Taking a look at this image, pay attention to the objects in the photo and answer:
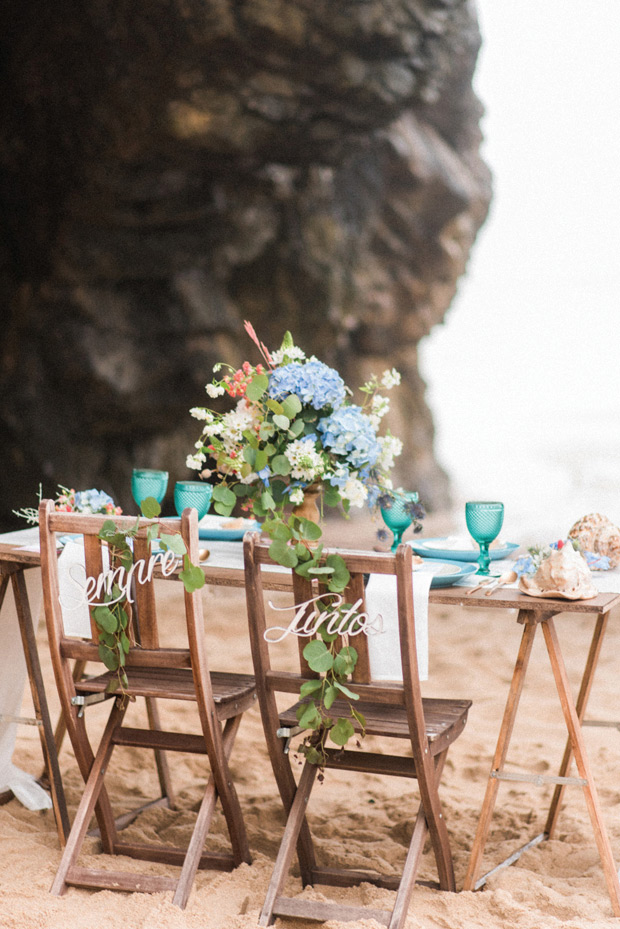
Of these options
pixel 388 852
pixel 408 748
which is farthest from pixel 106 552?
pixel 408 748

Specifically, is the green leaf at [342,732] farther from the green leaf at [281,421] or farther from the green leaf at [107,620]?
the green leaf at [281,421]

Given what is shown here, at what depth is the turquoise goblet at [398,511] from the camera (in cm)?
231

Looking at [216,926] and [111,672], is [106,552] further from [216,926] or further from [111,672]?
[216,926]

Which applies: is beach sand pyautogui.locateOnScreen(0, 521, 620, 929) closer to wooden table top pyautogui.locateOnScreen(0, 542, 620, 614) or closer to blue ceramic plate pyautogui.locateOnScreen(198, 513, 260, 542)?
blue ceramic plate pyautogui.locateOnScreen(198, 513, 260, 542)

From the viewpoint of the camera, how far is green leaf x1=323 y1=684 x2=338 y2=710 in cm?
197

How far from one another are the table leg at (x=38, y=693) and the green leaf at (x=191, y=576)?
0.75m

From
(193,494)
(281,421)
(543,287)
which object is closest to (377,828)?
(193,494)

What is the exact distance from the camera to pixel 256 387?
2.21 m

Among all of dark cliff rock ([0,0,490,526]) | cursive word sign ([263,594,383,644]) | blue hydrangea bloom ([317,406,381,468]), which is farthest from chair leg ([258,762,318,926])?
dark cliff rock ([0,0,490,526])

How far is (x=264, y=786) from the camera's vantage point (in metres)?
3.09

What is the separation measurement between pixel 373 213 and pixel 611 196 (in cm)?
994

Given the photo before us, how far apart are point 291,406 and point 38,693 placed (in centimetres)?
113

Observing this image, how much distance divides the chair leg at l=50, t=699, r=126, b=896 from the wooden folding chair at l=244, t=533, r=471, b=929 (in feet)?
1.43

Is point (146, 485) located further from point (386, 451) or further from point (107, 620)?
point (386, 451)
